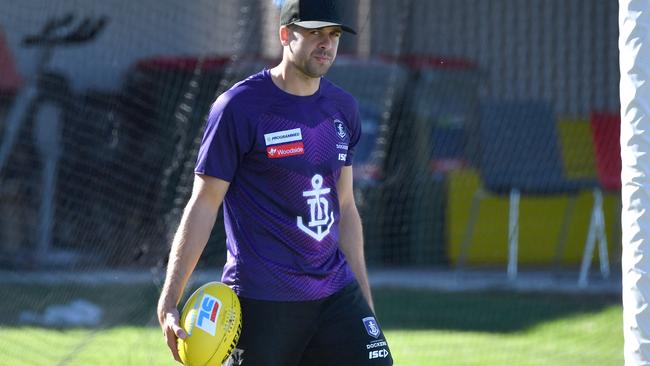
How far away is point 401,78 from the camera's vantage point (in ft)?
35.5

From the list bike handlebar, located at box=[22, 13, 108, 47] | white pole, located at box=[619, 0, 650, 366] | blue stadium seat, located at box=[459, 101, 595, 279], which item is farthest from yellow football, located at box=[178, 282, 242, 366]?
blue stadium seat, located at box=[459, 101, 595, 279]

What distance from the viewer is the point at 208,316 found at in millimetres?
3969

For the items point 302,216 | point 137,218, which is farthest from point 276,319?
point 137,218

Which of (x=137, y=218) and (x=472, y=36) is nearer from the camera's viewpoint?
(x=137, y=218)

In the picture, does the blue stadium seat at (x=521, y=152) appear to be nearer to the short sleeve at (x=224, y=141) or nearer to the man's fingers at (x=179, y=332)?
the short sleeve at (x=224, y=141)

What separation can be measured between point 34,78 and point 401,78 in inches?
134

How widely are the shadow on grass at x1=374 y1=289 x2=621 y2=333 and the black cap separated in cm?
523

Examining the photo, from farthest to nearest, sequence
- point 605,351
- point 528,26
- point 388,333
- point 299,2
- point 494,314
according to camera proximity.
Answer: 1. point 528,26
2. point 494,314
3. point 388,333
4. point 605,351
5. point 299,2

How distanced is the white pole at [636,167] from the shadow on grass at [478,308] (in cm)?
527

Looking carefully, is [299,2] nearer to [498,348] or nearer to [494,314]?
[498,348]

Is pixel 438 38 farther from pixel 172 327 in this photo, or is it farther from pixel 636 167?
pixel 172 327

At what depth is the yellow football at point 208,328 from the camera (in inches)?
155

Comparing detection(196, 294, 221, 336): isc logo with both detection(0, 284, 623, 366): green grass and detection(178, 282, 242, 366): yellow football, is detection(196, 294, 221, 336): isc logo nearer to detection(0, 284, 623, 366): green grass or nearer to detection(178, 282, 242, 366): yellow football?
detection(178, 282, 242, 366): yellow football

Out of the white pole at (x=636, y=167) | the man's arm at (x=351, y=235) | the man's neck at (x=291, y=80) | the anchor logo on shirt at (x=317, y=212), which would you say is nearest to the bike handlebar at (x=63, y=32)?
the man's arm at (x=351, y=235)
